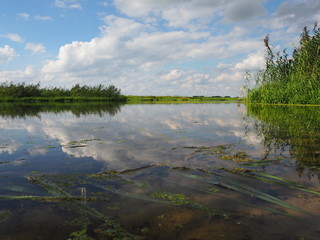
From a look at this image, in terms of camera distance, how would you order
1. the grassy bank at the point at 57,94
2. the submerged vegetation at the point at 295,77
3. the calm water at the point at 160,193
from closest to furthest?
the calm water at the point at 160,193
the submerged vegetation at the point at 295,77
the grassy bank at the point at 57,94

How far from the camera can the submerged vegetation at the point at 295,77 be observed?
27.9 m

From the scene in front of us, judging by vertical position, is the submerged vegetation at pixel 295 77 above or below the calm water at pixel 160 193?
above

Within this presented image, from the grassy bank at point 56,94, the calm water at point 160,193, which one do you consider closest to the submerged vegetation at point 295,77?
the calm water at point 160,193

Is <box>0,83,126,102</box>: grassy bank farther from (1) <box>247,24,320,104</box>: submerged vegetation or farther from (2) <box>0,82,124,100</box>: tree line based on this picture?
(1) <box>247,24,320,104</box>: submerged vegetation

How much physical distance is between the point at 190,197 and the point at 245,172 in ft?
6.09

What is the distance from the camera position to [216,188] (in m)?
4.06

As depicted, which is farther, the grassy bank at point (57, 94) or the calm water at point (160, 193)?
the grassy bank at point (57, 94)

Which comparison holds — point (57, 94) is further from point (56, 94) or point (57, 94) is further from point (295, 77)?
point (295, 77)

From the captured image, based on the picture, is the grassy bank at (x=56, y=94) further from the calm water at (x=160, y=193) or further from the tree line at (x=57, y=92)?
the calm water at (x=160, y=193)

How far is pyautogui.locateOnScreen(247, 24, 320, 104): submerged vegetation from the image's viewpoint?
1098 inches

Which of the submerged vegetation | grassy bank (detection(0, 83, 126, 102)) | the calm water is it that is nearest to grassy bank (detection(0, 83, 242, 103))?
grassy bank (detection(0, 83, 126, 102))

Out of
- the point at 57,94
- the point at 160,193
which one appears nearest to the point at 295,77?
the point at 160,193

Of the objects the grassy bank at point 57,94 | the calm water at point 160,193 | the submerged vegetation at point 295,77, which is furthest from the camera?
the grassy bank at point 57,94

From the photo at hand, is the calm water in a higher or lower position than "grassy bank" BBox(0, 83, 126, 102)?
lower
